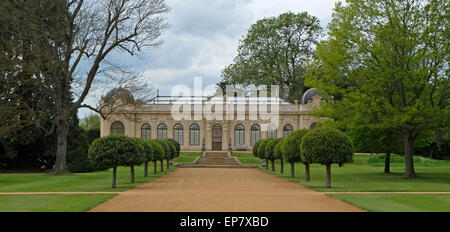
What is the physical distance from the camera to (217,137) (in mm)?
60844

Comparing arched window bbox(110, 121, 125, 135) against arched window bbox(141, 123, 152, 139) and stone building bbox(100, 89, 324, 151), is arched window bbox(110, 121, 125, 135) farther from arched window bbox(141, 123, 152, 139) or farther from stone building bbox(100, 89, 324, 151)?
arched window bbox(141, 123, 152, 139)

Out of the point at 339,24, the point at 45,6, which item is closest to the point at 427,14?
Answer: the point at 339,24

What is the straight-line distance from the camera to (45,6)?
3120cm

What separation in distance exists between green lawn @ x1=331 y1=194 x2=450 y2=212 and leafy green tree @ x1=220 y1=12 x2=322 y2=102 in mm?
40311

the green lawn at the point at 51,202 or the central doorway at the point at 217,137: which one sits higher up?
the central doorway at the point at 217,137

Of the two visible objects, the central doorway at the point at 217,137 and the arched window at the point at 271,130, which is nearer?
the central doorway at the point at 217,137

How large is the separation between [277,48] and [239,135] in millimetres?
11964

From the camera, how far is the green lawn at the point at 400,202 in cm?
1408

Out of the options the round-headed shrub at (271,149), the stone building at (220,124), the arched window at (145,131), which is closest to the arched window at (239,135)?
the stone building at (220,124)

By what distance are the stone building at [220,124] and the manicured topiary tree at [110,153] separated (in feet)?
122

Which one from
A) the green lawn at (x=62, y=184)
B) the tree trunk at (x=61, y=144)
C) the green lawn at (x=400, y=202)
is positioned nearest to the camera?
the green lawn at (x=400, y=202)

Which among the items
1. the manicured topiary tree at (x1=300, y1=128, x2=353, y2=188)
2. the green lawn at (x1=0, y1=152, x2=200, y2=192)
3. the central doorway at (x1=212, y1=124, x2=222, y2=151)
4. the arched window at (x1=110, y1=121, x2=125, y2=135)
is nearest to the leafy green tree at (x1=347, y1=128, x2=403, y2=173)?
the manicured topiary tree at (x1=300, y1=128, x2=353, y2=188)

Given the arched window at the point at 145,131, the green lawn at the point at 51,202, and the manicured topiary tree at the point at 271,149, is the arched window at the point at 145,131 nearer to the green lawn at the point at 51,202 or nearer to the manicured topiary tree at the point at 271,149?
the manicured topiary tree at the point at 271,149

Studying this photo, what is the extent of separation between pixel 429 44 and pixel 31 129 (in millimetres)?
27297
